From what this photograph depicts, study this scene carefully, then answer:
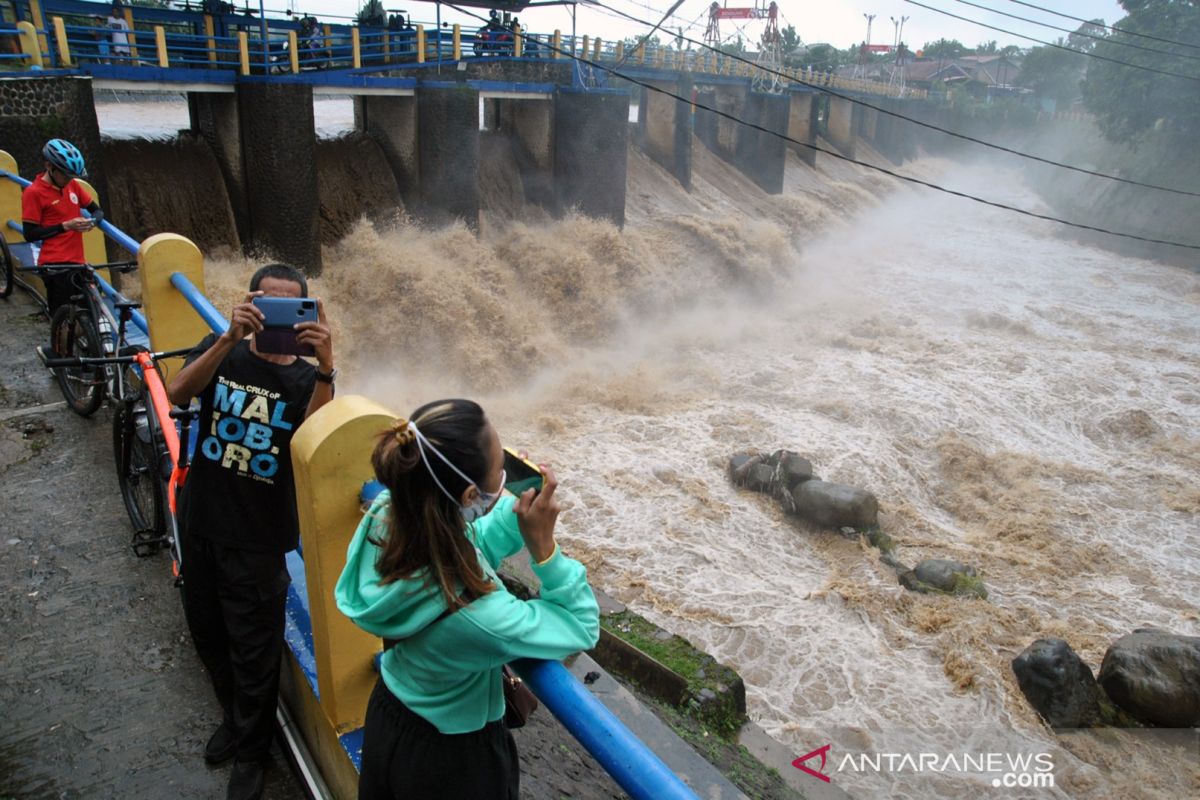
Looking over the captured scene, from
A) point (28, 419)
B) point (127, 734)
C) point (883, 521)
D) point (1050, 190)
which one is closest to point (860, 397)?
point (883, 521)

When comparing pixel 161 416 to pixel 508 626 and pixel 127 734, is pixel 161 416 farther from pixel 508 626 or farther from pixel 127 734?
pixel 508 626

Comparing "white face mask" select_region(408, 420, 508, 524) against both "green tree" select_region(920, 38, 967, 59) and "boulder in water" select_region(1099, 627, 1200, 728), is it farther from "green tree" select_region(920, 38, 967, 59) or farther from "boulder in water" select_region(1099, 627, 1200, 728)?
"green tree" select_region(920, 38, 967, 59)

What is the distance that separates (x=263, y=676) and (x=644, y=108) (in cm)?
2760

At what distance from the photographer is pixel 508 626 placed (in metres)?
1.58

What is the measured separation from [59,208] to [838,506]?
865cm

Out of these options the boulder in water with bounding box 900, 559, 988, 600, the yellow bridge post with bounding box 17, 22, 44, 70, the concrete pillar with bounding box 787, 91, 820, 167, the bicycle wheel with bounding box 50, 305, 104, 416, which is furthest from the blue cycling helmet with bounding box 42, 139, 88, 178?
the concrete pillar with bounding box 787, 91, 820, 167

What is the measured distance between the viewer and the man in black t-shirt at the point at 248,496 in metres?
2.63

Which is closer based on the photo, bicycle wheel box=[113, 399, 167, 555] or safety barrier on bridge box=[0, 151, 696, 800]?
safety barrier on bridge box=[0, 151, 696, 800]

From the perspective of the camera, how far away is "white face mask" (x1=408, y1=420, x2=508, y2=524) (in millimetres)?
1619

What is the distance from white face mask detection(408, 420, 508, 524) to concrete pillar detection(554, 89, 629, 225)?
1910 cm

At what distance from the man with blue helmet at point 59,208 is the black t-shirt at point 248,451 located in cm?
367

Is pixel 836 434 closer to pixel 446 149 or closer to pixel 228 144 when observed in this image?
pixel 446 149

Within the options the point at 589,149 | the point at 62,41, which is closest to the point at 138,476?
the point at 62,41

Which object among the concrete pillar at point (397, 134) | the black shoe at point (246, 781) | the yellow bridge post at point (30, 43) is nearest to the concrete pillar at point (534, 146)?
the concrete pillar at point (397, 134)
